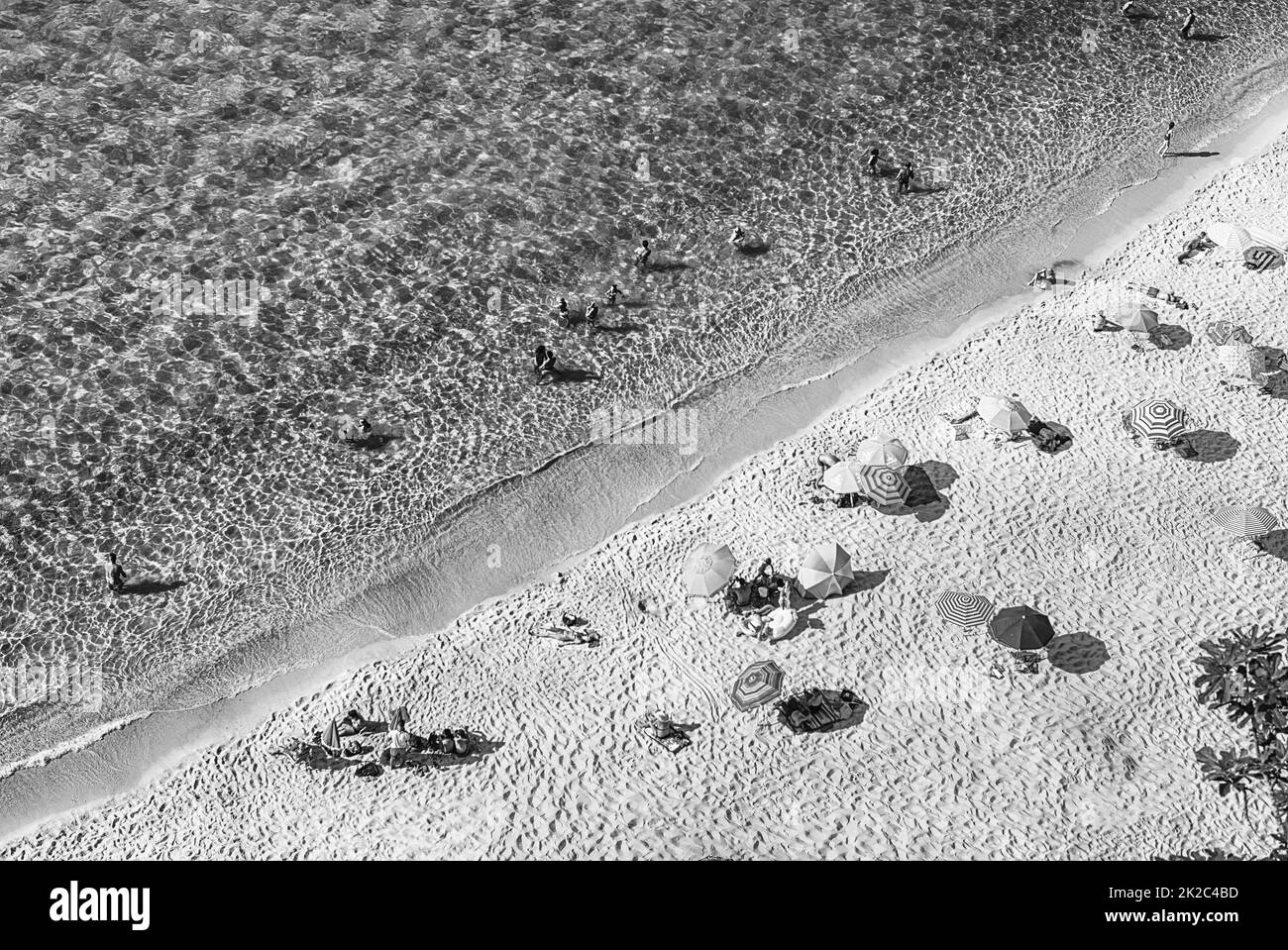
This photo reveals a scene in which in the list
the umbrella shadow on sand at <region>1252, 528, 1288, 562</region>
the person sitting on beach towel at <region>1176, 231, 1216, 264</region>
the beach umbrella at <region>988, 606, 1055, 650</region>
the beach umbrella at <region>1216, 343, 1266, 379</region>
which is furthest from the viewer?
the person sitting on beach towel at <region>1176, 231, 1216, 264</region>

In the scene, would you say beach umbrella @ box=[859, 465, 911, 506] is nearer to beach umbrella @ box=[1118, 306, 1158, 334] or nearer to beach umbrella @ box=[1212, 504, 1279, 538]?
beach umbrella @ box=[1212, 504, 1279, 538]

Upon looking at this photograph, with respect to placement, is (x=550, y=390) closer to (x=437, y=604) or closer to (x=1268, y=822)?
(x=437, y=604)

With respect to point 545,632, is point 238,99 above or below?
above

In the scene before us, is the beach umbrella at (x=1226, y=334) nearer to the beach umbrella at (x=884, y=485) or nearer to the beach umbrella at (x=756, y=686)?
the beach umbrella at (x=884, y=485)

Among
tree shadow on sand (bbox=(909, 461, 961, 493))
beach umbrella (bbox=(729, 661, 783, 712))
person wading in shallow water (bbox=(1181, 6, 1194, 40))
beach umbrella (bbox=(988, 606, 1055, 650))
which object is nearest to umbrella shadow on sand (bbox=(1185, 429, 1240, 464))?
tree shadow on sand (bbox=(909, 461, 961, 493))
